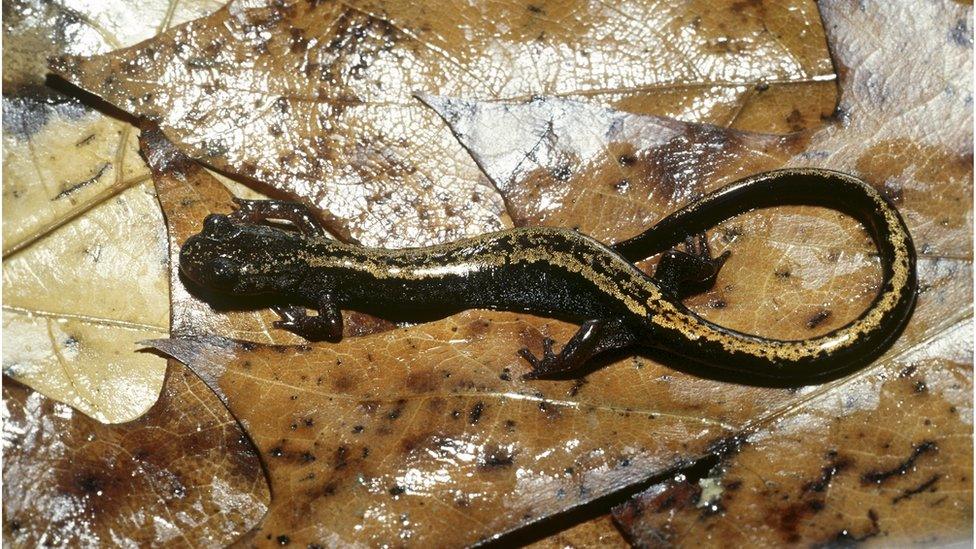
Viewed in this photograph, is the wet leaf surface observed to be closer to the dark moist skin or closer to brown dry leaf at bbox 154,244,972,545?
brown dry leaf at bbox 154,244,972,545

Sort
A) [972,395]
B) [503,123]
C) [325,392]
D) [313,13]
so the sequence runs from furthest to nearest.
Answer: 1. [313,13]
2. [503,123]
3. [325,392]
4. [972,395]

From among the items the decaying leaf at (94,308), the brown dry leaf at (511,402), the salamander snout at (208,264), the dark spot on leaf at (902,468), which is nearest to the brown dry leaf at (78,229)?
the decaying leaf at (94,308)

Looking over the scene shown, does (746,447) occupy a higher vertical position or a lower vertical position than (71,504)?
lower

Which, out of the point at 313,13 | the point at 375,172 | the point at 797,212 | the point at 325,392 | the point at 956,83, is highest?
the point at 313,13

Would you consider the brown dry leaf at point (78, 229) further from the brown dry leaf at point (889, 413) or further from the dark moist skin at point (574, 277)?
the brown dry leaf at point (889, 413)

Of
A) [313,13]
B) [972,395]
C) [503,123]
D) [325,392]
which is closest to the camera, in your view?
[972,395]

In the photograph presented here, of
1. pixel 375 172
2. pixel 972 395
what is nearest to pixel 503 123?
pixel 375 172

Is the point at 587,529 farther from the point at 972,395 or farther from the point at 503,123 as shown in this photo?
the point at 503,123
